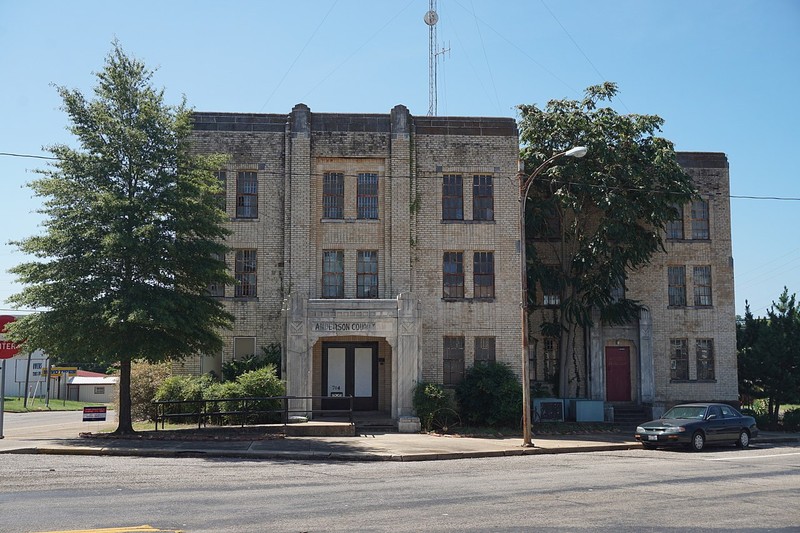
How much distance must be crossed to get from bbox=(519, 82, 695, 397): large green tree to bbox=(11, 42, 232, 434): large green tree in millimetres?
12697

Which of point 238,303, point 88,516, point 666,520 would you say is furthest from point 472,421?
point 88,516

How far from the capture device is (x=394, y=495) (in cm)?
1287

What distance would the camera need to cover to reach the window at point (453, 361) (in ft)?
91.1

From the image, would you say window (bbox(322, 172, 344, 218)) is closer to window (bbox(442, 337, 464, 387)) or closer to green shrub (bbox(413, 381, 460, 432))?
window (bbox(442, 337, 464, 387))

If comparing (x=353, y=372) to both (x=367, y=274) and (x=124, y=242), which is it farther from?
(x=124, y=242)

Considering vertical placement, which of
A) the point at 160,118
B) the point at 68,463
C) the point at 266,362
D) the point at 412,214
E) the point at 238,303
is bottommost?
the point at 68,463

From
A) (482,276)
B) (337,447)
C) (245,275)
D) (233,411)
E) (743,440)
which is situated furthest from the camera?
(482,276)

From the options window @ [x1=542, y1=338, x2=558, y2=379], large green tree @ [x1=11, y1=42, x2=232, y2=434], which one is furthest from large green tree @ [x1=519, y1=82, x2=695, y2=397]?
large green tree @ [x1=11, y1=42, x2=232, y2=434]

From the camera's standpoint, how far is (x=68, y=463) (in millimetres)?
17078

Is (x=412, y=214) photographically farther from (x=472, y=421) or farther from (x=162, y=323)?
(x=162, y=323)

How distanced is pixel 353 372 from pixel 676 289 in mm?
13928

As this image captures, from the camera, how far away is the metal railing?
24.0m

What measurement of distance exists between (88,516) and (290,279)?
1708 centimetres

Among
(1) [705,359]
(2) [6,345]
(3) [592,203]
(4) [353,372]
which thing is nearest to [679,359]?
(1) [705,359]
